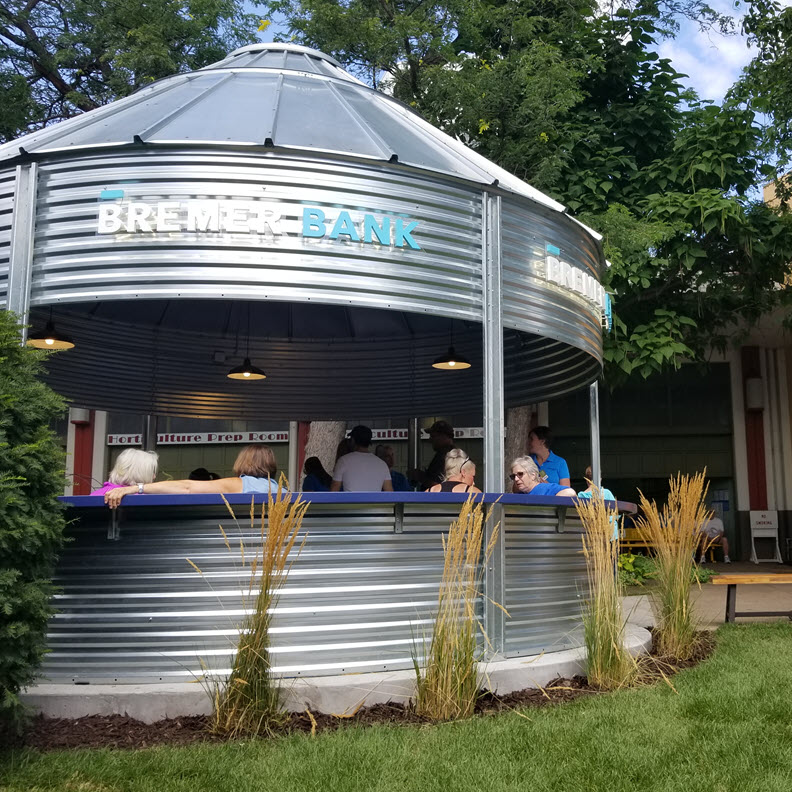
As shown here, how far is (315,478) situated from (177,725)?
4.09m

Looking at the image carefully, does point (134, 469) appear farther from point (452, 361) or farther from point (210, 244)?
point (452, 361)

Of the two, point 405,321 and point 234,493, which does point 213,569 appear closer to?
point 234,493

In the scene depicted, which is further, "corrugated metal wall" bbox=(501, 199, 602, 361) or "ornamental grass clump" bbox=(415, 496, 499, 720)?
"corrugated metal wall" bbox=(501, 199, 602, 361)

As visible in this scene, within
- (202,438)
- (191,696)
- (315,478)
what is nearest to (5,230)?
(191,696)

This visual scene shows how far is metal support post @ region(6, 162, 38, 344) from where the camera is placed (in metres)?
5.31

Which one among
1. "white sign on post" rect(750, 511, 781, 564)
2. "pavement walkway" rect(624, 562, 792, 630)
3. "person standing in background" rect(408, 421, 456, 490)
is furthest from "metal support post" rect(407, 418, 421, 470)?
"white sign on post" rect(750, 511, 781, 564)

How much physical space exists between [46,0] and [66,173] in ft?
37.4

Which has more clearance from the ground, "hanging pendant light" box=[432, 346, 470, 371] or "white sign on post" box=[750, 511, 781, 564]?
"hanging pendant light" box=[432, 346, 470, 371]

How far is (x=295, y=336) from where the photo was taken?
10.4m

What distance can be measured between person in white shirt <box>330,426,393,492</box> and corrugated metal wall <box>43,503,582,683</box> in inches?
63.0

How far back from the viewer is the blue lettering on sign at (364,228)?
5.45 m

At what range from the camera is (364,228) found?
18.3ft

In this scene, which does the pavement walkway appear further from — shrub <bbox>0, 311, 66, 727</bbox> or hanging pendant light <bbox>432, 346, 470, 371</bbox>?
shrub <bbox>0, 311, 66, 727</bbox>

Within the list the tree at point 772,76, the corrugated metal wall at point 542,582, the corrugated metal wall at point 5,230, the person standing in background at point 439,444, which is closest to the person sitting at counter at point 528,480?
the corrugated metal wall at point 542,582
